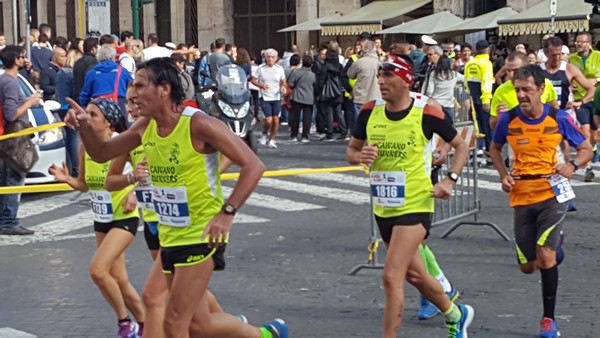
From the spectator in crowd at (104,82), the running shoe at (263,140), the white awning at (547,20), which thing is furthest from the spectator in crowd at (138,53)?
the white awning at (547,20)

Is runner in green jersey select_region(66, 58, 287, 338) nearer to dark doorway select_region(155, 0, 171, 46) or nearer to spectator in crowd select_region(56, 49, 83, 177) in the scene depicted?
spectator in crowd select_region(56, 49, 83, 177)

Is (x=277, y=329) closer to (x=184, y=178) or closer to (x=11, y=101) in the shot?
(x=184, y=178)

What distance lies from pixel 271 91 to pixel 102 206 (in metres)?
14.0

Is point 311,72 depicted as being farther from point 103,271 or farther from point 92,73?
point 103,271

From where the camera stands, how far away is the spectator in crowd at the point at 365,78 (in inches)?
750

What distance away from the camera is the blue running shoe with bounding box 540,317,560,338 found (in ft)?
24.0

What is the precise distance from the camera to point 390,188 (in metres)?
7.11

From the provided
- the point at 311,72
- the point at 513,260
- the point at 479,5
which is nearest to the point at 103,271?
the point at 513,260

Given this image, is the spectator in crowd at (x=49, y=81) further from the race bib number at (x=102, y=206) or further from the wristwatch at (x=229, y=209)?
the wristwatch at (x=229, y=209)

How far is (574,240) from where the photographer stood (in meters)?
11.3

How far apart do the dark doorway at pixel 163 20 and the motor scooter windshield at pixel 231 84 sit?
25.8 metres

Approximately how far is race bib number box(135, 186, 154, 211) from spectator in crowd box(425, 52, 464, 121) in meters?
9.64

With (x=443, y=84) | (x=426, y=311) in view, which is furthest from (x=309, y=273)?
(x=443, y=84)

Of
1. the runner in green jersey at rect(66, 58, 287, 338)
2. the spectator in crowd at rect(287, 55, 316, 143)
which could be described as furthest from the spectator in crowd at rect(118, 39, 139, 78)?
the runner in green jersey at rect(66, 58, 287, 338)
